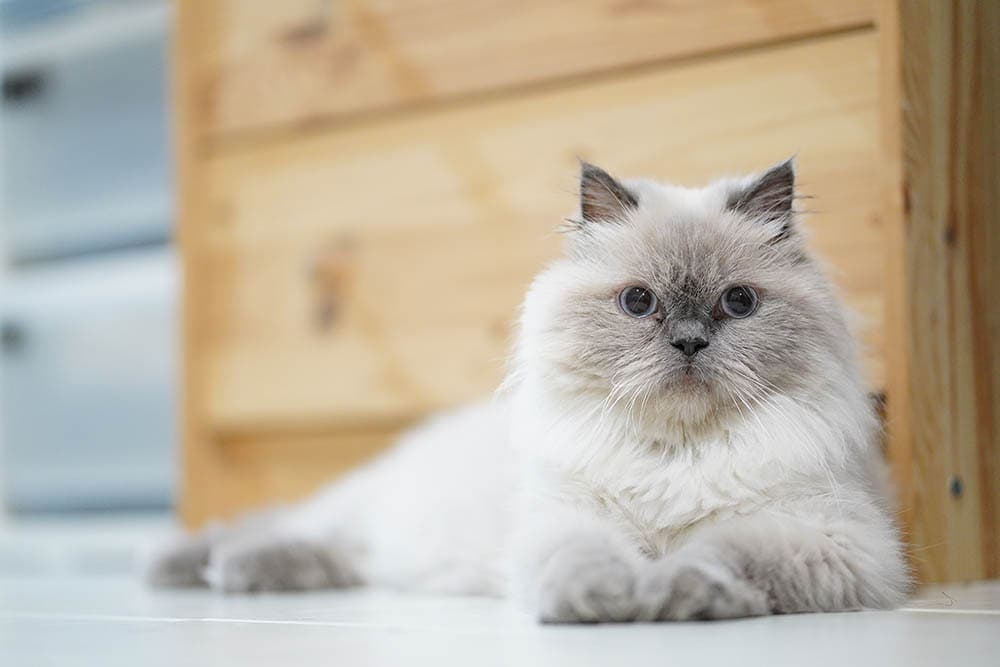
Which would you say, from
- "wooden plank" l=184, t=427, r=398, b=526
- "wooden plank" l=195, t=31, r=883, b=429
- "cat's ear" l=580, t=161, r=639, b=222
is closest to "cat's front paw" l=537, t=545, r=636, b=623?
"cat's ear" l=580, t=161, r=639, b=222

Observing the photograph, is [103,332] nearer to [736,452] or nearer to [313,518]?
[313,518]

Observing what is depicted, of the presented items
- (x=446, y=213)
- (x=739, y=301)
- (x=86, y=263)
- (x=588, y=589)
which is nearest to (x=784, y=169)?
(x=739, y=301)

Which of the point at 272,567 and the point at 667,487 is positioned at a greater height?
the point at 667,487

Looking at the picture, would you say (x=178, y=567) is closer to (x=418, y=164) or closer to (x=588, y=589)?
(x=418, y=164)

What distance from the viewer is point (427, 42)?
243cm

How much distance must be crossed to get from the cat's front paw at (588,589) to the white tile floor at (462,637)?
0.8 inches

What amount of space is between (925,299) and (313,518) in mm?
1156

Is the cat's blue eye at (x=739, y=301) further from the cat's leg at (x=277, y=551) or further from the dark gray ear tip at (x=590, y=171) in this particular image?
the cat's leg at (x=277, y=551)

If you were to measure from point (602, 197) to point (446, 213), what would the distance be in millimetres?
817

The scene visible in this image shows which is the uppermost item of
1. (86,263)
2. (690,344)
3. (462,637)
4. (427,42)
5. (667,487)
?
(427,42)

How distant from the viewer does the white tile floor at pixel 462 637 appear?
1130 millimetres

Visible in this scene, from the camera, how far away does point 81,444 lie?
135 inches

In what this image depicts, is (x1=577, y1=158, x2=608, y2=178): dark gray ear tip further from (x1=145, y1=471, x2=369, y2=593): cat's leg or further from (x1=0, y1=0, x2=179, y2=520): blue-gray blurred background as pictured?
(x1=0, y1=0, x2=179, y2=520): blue-gray blurred background

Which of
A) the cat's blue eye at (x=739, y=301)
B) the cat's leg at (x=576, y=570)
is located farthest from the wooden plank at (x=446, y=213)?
the cat's leg at (x=576, y=570)
